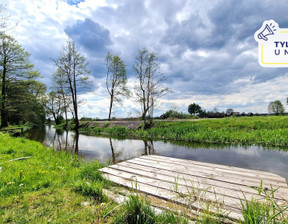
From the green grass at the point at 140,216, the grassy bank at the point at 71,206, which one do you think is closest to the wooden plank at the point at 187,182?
the grassy bank at the point at 71,206

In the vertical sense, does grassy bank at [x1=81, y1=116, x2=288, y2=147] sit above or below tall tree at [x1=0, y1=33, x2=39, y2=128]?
below

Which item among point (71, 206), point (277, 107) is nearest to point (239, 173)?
point (71, 206)

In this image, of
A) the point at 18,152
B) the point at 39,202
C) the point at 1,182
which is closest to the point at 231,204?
the point at 39,202

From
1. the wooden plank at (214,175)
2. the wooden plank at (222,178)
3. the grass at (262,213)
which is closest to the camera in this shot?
the grass at (262,213)

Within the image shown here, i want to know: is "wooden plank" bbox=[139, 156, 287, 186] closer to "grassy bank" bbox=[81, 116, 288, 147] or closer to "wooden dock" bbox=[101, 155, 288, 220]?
"wooden dock" bbox=[101, 155, 288, 220]

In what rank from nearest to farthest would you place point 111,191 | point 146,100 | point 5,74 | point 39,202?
point 39,202 < point 111,191 < point 146,100 < point 5,74

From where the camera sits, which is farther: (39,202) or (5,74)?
(5,74)

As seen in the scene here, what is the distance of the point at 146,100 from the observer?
17219mm

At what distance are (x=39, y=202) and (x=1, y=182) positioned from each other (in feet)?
4.78

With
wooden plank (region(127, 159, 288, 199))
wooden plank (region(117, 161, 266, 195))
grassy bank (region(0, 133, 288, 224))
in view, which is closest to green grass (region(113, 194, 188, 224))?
grassy bank (region(0, 133, 288, 224))

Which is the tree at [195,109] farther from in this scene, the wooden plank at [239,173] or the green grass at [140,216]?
the green grass at [140,216]

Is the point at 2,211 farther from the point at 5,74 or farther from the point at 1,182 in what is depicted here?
the point at 5,74

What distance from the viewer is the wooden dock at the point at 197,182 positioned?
216cm

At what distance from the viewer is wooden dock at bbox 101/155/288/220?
216 cm
